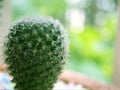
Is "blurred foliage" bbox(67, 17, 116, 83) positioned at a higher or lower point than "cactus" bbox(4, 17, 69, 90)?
higher

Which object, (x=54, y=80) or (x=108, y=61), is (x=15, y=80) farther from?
(x=108, y=61)

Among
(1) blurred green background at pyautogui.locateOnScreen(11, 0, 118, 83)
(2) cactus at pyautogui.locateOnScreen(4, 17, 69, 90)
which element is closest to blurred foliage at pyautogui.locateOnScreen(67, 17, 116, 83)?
(1) blurred green background at pyautogui.locateOnScreen(11, 0, 118, 83)

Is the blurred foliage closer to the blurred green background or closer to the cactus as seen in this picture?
the blurred green background

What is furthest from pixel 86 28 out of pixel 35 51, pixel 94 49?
pixel 35 51

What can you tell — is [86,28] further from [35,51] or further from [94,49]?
[35,51]

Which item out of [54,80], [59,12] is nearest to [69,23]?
[59,12]

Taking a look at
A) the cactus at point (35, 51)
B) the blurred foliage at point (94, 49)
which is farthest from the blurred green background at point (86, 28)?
the cactus at point (35, 51)

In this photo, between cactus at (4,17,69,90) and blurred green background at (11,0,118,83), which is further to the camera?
blurred green background at (11,0,118,83)
